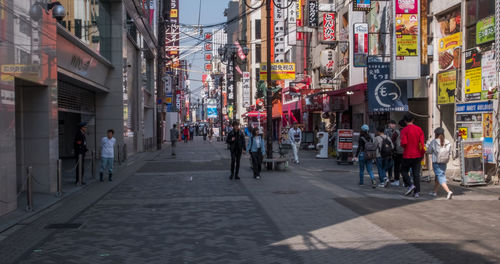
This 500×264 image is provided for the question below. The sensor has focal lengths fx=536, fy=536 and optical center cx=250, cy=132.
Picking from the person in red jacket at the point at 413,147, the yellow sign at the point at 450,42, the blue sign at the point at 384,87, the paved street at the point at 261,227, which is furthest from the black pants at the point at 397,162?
the blue sign at the point at 384,87

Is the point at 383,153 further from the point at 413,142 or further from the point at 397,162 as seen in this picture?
the point at 413,142

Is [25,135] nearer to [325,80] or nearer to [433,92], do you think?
[433,92]

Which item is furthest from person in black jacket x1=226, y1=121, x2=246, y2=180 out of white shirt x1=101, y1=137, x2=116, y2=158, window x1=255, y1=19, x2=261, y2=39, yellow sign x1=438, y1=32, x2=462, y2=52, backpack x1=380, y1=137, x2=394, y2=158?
window x1=255, y1=19, x2=261, y2=39

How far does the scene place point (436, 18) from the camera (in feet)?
62.2

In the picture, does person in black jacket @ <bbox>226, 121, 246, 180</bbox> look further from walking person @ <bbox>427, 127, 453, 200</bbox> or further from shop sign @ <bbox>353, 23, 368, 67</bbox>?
shop sign @ <bbox>353, 23, 368, 67</bbox>

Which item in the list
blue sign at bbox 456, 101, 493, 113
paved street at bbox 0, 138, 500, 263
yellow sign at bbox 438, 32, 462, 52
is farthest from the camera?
yellow sign at bbox 438, 32, 462, 52

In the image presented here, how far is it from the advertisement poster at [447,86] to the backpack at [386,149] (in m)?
4.46

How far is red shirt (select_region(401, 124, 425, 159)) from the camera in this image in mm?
12441

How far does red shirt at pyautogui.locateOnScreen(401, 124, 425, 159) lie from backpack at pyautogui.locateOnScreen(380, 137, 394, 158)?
4.77ft

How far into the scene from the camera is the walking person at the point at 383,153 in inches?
553

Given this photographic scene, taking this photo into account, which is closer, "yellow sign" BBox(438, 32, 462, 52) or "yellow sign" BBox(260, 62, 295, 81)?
"yellow sign" BBox(438, 32, 462, 52)

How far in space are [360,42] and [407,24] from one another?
24.4 feet

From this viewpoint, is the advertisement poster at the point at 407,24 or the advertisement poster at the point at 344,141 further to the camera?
the advertisement poster at the point at 344,141

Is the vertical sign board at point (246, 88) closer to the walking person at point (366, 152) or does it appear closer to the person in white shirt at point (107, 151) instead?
the person in white shirt at point (107, 151)
